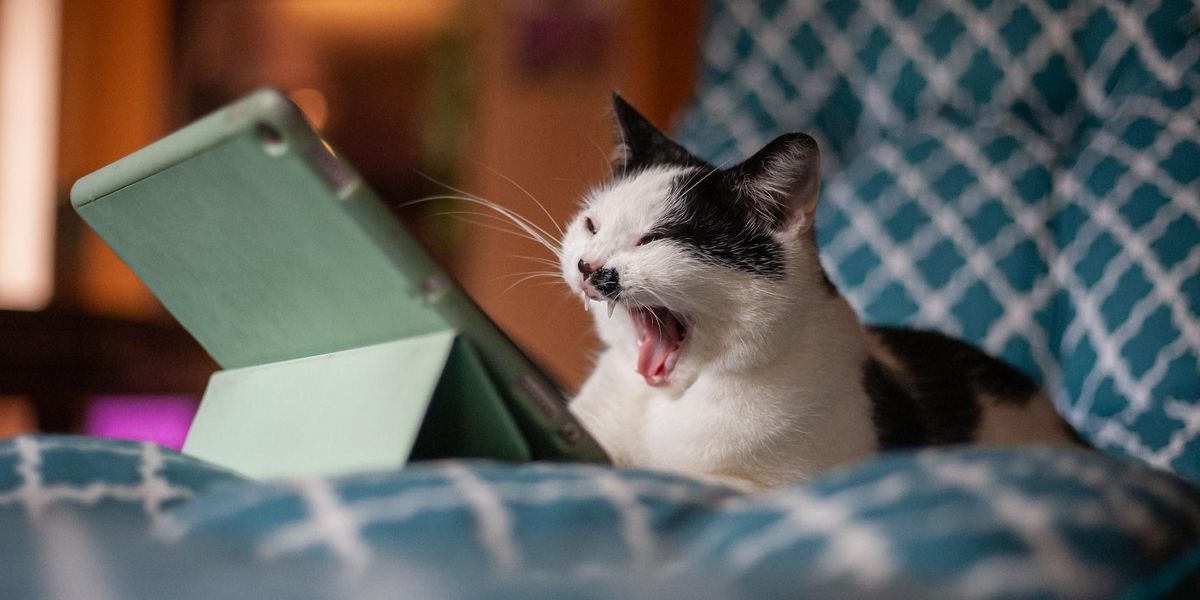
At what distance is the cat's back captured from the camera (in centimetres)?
101

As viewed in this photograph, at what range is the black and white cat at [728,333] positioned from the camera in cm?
87

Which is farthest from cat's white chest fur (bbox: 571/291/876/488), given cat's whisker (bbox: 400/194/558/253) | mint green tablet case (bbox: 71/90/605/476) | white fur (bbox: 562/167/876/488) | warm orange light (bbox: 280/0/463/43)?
warm orange light (bbox: 280/0/463/43)

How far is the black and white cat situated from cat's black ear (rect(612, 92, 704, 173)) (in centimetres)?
9

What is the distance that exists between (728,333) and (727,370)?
4cm

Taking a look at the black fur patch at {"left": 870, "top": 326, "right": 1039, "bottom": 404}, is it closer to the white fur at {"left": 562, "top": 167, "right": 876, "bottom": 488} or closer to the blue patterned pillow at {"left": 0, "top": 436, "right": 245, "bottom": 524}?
the white fur at {"left": 562, "top": 167, "right": 876, "bottom": 488}

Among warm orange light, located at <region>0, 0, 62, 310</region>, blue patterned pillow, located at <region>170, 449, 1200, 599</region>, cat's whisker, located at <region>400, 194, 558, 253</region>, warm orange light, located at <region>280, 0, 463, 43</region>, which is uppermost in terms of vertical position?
warm orange light, located at <region>280, 0, 463, 43</region>

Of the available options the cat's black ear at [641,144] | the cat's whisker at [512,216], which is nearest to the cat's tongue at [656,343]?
the cat's whisker at [512,216]

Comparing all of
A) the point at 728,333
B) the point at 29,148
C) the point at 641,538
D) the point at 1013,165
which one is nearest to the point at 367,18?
the point at 29,148

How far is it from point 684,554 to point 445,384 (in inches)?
9.7

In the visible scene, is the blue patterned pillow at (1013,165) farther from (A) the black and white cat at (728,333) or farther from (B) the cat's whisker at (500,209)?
(B) the cat's whisker at (500,209)

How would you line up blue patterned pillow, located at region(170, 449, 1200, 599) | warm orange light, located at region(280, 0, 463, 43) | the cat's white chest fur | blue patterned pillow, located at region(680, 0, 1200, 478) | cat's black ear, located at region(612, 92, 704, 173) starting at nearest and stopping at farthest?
blue patterned pillow, located at region(170, 449, 1200, 599), the cat's white chest fur, cat's black ear, located at region(612, 92, 704, 173), blue patterned pillow, located at region(680, 0, 1200, 478), warm orange light, located at region(280, 0, 463, 43)

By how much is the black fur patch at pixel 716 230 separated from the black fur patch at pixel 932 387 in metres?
0.18

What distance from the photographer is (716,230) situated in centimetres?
93

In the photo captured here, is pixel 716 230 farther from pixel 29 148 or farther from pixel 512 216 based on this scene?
pixel 29 148
